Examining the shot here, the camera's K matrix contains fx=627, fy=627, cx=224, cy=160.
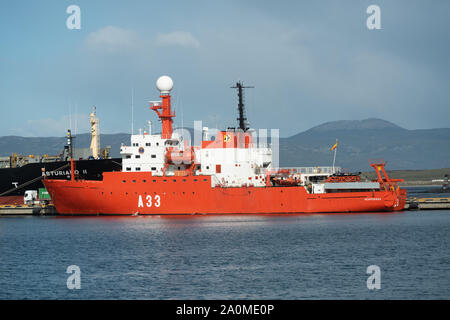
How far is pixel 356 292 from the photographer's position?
20.0 meters

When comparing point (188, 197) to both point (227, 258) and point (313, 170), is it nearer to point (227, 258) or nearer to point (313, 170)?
point (313, 170)

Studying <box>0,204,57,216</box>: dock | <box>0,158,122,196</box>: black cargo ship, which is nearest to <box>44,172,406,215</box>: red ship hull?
<box>0,158,122,196</box>: black cargo ship

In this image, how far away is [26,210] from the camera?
4988 centimetres

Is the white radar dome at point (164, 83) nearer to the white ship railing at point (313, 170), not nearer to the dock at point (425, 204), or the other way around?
the white ship railing at point (313, 170)

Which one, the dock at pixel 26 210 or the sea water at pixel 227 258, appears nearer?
the sea water at pixel 227 258

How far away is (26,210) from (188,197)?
1579cm

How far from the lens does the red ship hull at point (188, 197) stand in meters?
41.5

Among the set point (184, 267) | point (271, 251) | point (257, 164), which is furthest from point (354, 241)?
point (257, 164)

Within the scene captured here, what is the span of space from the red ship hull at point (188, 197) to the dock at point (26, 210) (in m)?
6.06

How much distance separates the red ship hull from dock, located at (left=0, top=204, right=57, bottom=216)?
19.9 feet

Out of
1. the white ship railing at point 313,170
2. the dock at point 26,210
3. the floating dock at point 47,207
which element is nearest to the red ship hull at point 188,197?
the white ship railing at point 313,170

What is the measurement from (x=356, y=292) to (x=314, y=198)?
73.8ft

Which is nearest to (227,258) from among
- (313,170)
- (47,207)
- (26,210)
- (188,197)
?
(188,197)
